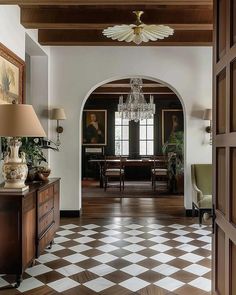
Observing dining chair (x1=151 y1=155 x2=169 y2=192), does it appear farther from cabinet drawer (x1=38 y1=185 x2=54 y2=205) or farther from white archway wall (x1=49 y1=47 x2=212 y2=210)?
cabinet drawer (x1=38 y1=185 x2=54 y2=205)

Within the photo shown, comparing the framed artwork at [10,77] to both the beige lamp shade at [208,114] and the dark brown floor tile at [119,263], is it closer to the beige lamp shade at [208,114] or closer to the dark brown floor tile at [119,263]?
the dark brown floor tile at [119,263]

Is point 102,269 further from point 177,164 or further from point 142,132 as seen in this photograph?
point 142,132

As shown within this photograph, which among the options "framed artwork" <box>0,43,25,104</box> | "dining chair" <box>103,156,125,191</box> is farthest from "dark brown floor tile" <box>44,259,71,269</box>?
"dining chair" <box>103,156,125,191</box>

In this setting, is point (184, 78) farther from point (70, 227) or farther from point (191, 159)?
point (70, 227)

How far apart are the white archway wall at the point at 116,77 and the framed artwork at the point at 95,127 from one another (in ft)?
17.7

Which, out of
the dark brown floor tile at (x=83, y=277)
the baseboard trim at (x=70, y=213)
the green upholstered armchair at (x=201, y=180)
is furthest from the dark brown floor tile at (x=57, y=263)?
the green upholstered armchair at (x=201, y=180)

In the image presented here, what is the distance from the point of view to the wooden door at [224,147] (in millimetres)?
1495

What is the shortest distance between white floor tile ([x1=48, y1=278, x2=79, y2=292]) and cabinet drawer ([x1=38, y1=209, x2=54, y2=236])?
0.58 metres

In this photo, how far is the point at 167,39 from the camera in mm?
4949

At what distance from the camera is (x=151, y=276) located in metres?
3.07

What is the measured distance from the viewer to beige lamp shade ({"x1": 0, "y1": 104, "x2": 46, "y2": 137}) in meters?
2.73

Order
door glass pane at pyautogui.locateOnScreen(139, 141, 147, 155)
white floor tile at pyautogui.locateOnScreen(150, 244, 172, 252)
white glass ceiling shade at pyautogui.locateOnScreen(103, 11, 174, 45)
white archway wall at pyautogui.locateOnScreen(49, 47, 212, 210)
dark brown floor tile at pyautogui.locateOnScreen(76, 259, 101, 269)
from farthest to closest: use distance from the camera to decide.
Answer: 1. door glass pane at pyautogui.locateOnScreen(139, 141, 147, 155)
2. white archway wall at pyautogui.locateOnScreen(49, 47, 212, 210)
3. white floor tile at pyautogui.locateOnScreen(150, 244, 172, 252)
4. white glass ceiling shade at pyautogui.locateOnScreen(103, 11, 174, 45)
5. dark brown floor tile at pyautogui.locateOnScreen(76, 259, 101, 269)

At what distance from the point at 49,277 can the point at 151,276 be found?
982 millimetres

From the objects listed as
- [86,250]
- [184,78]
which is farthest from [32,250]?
[184,78]
